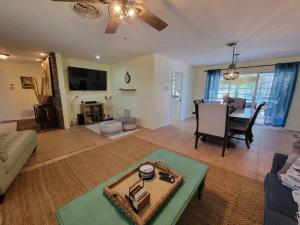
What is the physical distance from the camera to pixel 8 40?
286 centimetres

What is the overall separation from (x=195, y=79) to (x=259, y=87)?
2455 millimetres

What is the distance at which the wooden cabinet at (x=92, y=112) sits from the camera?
15.8 feet

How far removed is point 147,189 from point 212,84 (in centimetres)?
551

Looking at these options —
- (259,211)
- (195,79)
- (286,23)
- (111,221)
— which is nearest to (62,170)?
(111,221)

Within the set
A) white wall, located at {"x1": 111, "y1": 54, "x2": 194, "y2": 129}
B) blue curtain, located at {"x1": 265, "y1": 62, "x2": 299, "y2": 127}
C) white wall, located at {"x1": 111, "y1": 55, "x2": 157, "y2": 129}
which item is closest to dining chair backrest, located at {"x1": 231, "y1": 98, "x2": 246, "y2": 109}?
blue curtain, located at {"x1": 265, "y1": 62, "x2": 299, "y2": 127}

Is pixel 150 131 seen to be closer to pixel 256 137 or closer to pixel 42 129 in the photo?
pixel 256 137

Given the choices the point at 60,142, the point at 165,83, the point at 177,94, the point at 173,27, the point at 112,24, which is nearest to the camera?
the point at 112,24

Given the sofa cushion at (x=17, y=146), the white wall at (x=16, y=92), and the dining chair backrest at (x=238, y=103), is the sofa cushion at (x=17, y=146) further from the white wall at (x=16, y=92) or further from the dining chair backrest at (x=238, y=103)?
the dining chair backrest at (x=238, y=103)

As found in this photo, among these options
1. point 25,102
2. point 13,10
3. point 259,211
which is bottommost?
point 259,211

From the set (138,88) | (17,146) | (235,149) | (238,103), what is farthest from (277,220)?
(138,88)

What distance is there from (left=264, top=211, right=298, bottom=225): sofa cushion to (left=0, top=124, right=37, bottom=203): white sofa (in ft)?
8.37

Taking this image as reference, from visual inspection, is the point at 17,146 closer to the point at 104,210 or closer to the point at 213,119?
the point at 104,210

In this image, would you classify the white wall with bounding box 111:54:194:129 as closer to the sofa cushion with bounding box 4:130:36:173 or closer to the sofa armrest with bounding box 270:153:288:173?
the sofa cushion with bounding box 4:130:36:173

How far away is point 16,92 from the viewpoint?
17.0 ft
